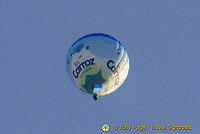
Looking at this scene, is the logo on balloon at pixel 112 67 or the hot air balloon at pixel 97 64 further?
the logo on balloon at pixel 112 67

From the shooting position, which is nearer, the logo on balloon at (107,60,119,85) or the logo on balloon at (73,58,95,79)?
the logo on balloon at (73,58,95,79)

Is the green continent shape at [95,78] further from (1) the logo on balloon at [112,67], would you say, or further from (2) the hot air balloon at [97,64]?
(1) the logo on balloon at [112,67]

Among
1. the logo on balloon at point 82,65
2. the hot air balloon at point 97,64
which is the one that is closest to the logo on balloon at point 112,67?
the hot air balloon at point 97,64

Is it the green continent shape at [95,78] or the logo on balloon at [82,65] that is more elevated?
the logo on balloon at [82,65]

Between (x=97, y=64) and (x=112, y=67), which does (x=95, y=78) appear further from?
(x=112, y=67)

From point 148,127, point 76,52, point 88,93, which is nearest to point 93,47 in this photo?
point 76,52

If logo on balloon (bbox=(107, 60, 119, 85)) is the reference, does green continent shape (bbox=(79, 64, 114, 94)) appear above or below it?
below

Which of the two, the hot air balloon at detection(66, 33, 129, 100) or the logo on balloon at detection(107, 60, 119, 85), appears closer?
the hot air balloon at detection(66, 33, 129, 100)

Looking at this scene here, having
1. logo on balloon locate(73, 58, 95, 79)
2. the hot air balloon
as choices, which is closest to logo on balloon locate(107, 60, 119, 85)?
the hot air balloon

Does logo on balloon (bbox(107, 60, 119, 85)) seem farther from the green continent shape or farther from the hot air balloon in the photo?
the green continent shape

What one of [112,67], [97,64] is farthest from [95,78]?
[112,67]
